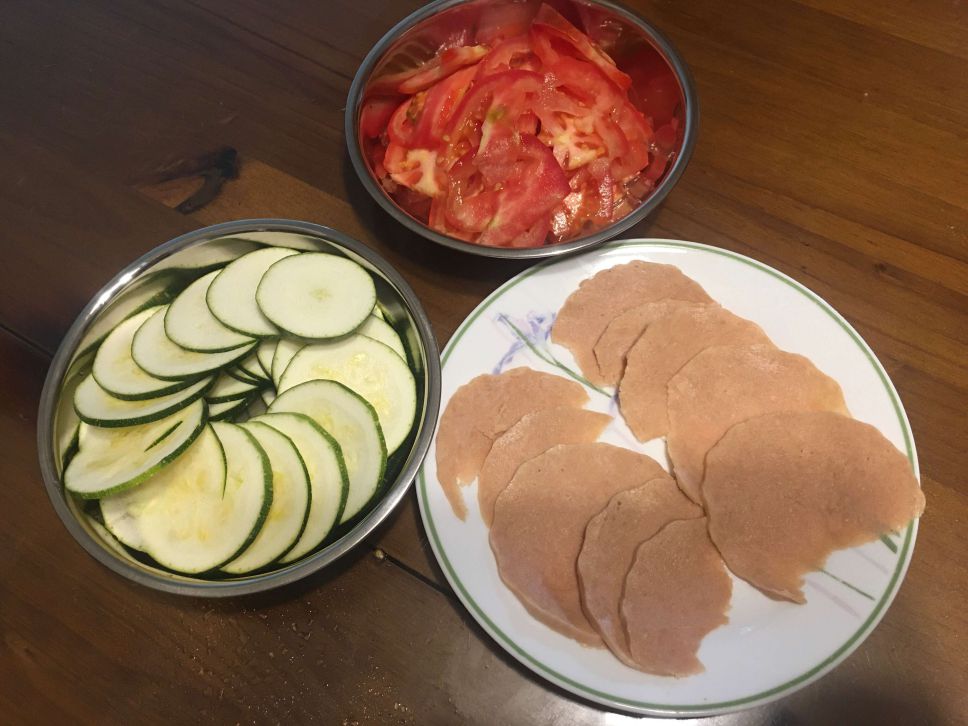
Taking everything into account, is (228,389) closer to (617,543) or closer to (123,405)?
(123,405)

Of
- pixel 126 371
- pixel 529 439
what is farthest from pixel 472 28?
pixel 126 371

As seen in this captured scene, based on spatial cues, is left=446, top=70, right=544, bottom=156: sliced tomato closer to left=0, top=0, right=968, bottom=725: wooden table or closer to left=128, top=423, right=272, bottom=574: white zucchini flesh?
left=0, top=0, right=968, bottom=725: wooden table

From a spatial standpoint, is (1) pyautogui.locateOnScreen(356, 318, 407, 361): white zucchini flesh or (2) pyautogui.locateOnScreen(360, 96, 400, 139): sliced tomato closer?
(1) pyautogui.locateOnScreen(356, 318, 407, 361): white zucchini flesh

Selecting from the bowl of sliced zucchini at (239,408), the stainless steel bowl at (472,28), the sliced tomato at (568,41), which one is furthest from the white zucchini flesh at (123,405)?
the sliced tomato at (568,41)

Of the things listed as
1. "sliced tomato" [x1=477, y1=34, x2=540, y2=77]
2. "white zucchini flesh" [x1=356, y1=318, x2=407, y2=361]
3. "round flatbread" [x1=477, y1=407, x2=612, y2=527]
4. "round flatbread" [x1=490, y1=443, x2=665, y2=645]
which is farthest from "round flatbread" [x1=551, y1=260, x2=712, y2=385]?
"sliced tomato" [x1=477, y1=34, x2=540, y2=77]

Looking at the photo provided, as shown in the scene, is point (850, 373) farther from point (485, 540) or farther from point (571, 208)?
point (485, 540)

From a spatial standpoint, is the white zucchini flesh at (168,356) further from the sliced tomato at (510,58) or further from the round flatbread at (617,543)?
the sliced tomato at (510,58)

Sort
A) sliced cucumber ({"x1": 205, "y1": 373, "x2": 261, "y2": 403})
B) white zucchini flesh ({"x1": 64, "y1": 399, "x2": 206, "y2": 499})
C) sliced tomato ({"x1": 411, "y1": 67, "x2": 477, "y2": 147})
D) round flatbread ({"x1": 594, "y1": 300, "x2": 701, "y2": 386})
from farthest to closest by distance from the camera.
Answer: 1. sliced tomato ({"x1": 411, "y1": 67, "x2": 477, "y2": 147})
2. round flatbread ({"x1": 594, "y1": 300, "x2": 701, "y2": 386})
3. sliced cucumber ({"x1": 205, "y1": 373, "x2": 261, "y2": 403})
4. white zucchini flesh ({"x1": 64, "y1": 399, "x2": 206, "y2": 499})
